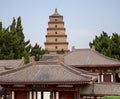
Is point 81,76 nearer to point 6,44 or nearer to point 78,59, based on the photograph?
point 78,59

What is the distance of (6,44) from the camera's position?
154ft

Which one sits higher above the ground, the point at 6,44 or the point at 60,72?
the point at 6,44

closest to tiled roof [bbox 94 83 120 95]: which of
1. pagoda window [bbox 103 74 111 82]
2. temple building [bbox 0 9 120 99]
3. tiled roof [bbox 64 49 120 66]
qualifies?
temple building [bbox 0 9 120 99]

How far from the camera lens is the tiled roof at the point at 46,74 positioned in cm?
2033

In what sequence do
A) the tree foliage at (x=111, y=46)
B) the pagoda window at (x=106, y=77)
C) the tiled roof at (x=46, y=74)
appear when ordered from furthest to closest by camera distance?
1. the tree foliage at (x=111, y=46)
2. the pagoda window at (x=106, y=77)
3. the tiled roof at (x=46, y=74)

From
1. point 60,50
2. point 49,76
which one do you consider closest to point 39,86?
point 49,76

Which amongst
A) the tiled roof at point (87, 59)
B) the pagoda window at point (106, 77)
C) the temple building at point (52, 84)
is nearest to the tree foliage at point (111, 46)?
the tiled roof at point (87, 59)

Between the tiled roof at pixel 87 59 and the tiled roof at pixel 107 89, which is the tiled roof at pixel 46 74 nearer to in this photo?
the tiled roof at pixel 107 89

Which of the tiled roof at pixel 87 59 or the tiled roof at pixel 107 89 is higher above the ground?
the tiled roof at pixel 87 59

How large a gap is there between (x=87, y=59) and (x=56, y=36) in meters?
39.1

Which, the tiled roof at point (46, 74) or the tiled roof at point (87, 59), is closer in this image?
the tiled roof at point (46, 74)

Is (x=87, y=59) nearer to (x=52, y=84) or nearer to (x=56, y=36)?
(x=52, y=84)

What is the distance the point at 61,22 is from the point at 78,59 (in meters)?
40.7

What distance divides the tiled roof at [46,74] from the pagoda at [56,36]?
45.4 meters
